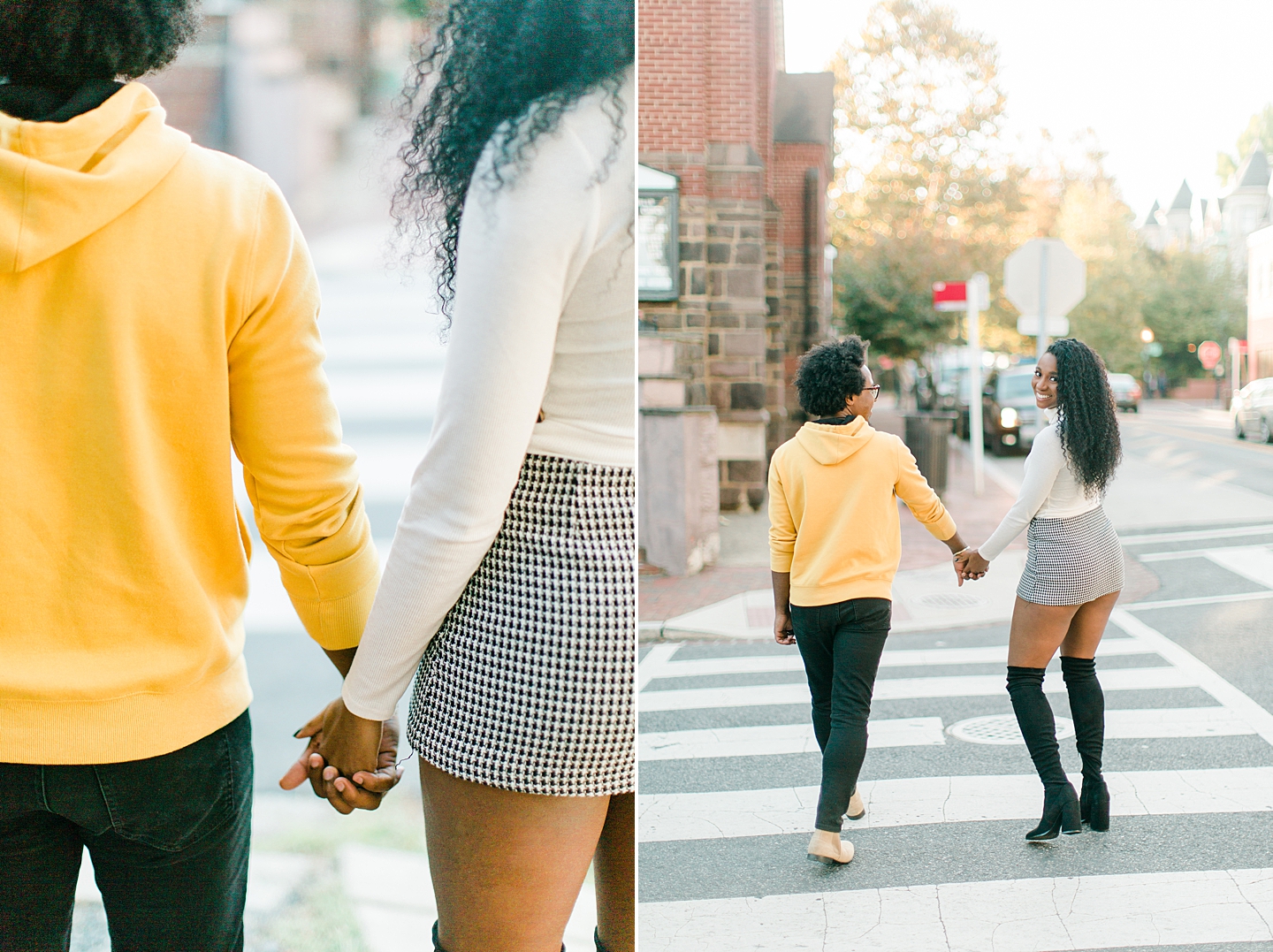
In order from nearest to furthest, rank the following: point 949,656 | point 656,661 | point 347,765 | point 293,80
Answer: point 347,765 < point 293,80 < point 949,656 < point 656,661

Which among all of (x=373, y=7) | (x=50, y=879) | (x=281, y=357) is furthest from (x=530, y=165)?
(x=50, y=879)

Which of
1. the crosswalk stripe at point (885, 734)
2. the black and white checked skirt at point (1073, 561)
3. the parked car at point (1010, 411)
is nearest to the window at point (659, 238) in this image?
the parked car at point (1010, 411)

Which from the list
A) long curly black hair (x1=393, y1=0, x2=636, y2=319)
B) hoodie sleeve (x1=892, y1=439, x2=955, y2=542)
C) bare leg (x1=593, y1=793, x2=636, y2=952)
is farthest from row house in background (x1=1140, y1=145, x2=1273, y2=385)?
bare leg (x1=593, y1=793, x2=636, y2=952)

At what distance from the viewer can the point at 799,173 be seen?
3.52 meters

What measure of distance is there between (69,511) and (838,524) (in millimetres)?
1720

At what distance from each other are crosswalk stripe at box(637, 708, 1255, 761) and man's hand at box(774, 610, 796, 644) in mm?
351

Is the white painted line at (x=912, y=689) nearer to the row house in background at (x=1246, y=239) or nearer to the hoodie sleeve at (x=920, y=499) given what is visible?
the hoodie sleeve at (x=920, y=499)

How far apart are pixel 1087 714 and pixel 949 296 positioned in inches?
45.0

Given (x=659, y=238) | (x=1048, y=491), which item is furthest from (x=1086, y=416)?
(x=659, y=238)

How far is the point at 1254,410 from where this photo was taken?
10.2 ft

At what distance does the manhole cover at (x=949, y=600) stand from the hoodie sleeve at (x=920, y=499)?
0.22m

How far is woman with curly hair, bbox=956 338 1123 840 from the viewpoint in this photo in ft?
8.84

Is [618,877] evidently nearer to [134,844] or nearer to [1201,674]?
[134,844]

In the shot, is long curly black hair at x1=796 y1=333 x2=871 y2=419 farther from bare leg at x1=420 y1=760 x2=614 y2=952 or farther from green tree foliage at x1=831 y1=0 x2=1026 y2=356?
bare leg at x1=420 y1=760 x2=614 y2=952
